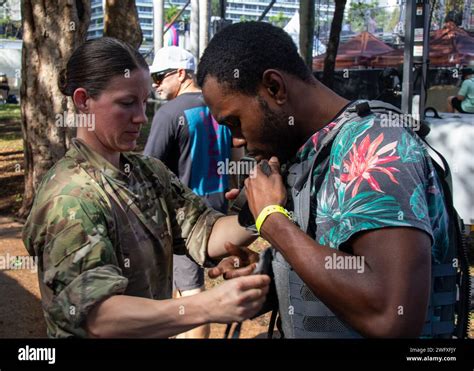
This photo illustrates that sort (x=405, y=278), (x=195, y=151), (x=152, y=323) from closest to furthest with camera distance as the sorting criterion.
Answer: (x=405, y=278)
(x=152, y=323)
(x=195, y=151)

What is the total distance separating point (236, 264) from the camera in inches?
89.0

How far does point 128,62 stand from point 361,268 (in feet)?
3.78

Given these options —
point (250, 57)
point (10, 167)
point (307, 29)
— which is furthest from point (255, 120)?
point (307, 29)

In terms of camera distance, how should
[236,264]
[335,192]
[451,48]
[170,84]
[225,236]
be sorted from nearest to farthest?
[335,192] → [236,264] → [225,236] → [170,84] → [451,48]

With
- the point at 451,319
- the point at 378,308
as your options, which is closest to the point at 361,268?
the point at 378,308

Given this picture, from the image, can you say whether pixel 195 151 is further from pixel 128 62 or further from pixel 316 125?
pixel 316 125

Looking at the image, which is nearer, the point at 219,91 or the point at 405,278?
the point at 405,278

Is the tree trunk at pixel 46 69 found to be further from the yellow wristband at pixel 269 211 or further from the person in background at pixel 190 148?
the yellow wristband at pixel 269 211

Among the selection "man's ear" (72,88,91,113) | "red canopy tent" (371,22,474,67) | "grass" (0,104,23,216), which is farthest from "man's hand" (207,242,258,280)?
"red canopy tent" (371,22,474,67)

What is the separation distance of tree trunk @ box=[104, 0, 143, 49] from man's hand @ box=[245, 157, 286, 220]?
8977 mm

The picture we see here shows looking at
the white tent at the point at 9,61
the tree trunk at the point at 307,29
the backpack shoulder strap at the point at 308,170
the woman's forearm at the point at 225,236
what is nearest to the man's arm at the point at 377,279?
the backpack shoulder strap at the point at 308,170

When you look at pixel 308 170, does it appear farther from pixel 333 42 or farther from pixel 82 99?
pixel 333 42

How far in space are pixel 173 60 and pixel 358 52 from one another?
21534 mm

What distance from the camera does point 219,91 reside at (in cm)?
213
